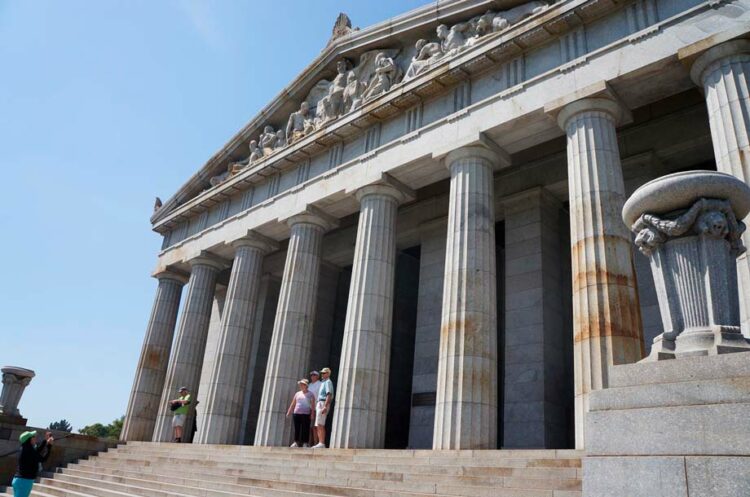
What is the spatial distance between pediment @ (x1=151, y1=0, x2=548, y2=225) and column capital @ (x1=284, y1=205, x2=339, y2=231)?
8.20 ft

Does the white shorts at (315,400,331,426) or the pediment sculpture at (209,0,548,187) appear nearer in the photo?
the white shorts at (315,400,331,426)

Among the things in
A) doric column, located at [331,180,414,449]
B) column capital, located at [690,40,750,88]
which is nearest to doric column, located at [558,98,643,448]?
column capital, located at [690,40,750,88]

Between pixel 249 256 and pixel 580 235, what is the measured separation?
1499 centimetres

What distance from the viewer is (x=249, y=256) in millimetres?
24406

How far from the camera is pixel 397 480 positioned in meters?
11.5

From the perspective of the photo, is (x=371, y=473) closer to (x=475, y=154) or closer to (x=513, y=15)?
(x=475, y=154)

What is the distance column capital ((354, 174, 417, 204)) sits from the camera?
19.4 metres

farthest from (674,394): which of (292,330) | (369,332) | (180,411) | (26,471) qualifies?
(180,411)

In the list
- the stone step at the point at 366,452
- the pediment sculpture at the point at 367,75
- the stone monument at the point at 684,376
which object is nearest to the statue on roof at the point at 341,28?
the pediment sculpture at the point at 367,75

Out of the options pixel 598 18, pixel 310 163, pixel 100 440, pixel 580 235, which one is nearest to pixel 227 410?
pixel 100 440

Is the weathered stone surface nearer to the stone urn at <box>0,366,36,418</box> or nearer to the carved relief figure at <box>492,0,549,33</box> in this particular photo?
the carved relief figure at <box>492,0,549,33</box>

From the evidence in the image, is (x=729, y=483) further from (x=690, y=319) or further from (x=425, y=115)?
(x=425, y=115)

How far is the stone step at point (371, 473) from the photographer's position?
996 cm

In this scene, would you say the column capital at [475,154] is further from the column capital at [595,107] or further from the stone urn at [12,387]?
the stone urn at [12,387]
